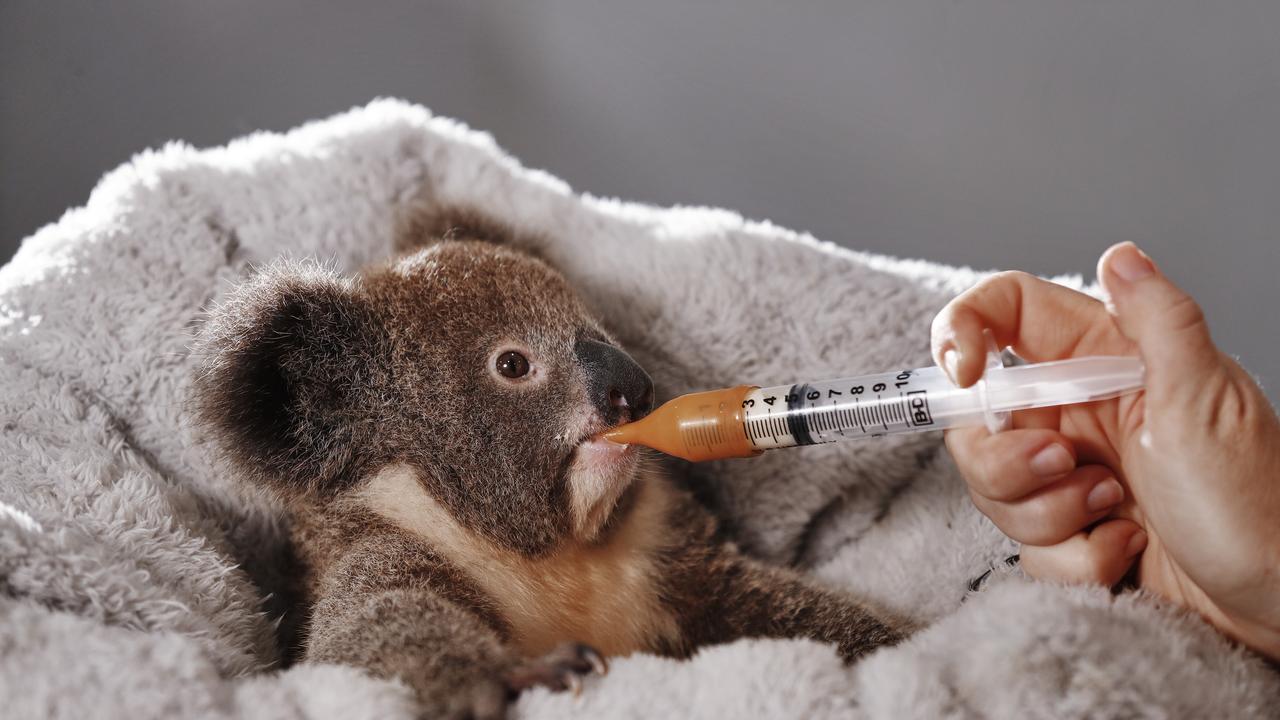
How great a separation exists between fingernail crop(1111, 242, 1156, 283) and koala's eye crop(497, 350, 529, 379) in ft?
2.10

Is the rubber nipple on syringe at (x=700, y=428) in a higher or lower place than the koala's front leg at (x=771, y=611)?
higher

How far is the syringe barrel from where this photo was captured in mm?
1046

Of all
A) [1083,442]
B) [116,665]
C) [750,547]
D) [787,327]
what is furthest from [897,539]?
[116,665]

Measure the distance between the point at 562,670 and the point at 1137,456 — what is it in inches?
23.4

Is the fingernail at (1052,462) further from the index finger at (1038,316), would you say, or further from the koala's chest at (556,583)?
the koala's chest at (556,583)

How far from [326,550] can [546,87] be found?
1561 millimetres

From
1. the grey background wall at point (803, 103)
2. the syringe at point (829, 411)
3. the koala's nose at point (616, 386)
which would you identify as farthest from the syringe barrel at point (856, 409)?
the grey background wall at point (803, 103)

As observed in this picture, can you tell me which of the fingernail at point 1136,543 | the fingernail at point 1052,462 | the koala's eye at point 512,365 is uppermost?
the koala's eye at point 512,365

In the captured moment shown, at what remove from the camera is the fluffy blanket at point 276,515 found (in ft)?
2.89

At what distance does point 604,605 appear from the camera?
125 cm

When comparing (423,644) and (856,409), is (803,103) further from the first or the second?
(423,644)

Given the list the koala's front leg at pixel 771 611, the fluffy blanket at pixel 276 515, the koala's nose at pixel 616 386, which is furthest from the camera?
the koala's front leg at pixel 771 611

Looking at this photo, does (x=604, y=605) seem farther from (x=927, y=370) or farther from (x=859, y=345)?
→ (x=859, y=345)

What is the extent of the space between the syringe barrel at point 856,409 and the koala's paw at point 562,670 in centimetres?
30
